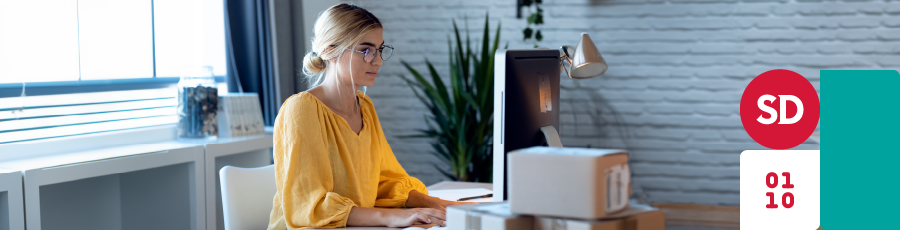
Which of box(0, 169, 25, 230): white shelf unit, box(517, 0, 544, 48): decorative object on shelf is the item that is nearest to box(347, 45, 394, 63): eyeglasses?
box(0, 169, 25, 230): white shelf unit

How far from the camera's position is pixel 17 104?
2211 mm

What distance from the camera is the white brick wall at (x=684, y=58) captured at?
337 cm

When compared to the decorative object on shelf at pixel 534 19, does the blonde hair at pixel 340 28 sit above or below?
below

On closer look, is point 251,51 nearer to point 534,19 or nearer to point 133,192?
point 133,192

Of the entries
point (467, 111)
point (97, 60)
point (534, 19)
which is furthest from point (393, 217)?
point (534, 19)

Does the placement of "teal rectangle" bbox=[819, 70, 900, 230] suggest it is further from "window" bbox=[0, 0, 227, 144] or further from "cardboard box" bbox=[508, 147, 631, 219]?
"window" bbox=[0, 0, 227, 144]

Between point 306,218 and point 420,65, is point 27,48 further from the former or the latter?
point 420,65

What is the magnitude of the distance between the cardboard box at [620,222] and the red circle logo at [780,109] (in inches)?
105

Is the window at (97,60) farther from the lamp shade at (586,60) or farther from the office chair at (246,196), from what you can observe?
the lamp shade at (586,60)

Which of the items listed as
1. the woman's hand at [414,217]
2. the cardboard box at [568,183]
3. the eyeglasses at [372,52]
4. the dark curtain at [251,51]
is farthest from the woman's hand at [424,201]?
the dark curtain at [251,51]

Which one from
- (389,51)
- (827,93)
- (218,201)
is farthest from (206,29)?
(827,93)

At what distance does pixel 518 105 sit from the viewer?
50.7 inches

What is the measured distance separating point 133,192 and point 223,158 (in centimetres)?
37

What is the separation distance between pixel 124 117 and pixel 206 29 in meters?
0.63
